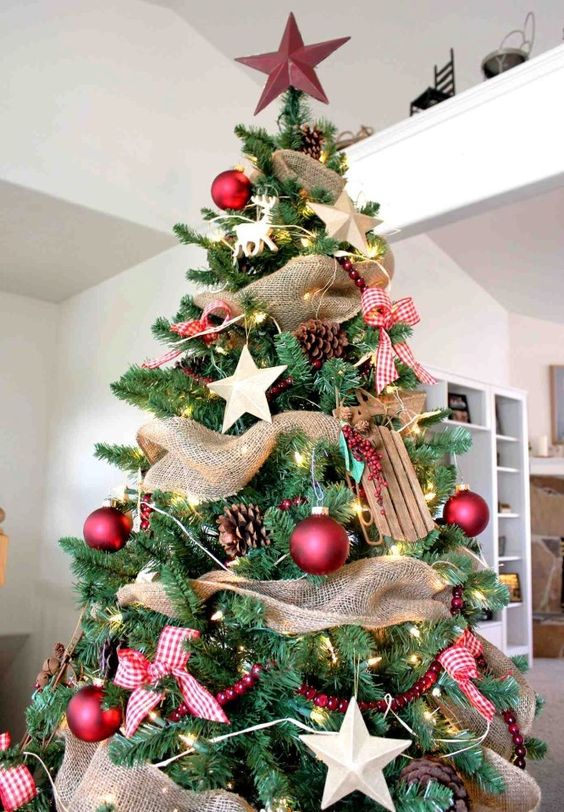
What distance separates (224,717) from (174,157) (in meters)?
2.57

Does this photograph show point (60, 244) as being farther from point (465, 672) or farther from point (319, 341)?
point (465, 672)

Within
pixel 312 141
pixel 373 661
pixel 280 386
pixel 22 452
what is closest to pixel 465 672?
pixel 373 661

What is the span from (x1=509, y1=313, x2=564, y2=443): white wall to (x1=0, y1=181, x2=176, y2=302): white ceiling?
294 cm

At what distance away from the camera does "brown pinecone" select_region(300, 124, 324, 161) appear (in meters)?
1.25

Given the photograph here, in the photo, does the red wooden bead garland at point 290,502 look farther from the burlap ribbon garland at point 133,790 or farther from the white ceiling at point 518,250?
the white ceiling at point 518,250

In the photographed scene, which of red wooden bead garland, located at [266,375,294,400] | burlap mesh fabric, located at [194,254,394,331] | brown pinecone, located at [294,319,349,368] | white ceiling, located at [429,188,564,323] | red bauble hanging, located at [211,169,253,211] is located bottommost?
red wooden bead garland, located at [266,375,294,400]

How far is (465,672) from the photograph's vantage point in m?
0.88

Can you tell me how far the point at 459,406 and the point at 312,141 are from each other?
123 inches

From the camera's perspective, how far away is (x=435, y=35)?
2701 mm

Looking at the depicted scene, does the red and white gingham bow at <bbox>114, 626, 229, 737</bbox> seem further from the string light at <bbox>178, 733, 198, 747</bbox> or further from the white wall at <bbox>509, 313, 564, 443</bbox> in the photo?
the white wall at <bbox>509, 313, 564, 443</bbox>

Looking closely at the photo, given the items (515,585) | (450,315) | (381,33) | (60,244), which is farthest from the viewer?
(515,585)

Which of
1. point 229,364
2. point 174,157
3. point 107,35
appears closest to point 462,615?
point 229,364

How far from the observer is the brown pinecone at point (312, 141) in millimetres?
1253

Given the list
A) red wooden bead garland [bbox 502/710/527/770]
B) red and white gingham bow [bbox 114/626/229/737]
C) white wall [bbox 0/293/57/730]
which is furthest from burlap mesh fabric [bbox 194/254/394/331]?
white wall [bbox 0/293/57/730]
